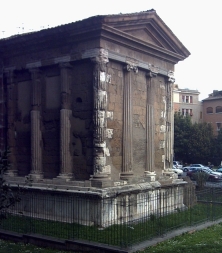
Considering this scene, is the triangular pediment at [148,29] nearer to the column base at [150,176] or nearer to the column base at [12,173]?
the column base at [150,176]

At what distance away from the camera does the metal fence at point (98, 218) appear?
11.1 meters

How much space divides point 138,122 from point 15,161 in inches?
196

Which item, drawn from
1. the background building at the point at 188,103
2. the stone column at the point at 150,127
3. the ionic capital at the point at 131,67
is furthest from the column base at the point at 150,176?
the background building at the point at 188,103

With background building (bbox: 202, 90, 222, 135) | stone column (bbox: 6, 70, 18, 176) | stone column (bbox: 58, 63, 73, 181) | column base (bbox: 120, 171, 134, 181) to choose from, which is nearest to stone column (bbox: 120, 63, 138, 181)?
column base (bbox: 120, 171, 134, 181)

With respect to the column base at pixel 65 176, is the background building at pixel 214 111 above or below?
above

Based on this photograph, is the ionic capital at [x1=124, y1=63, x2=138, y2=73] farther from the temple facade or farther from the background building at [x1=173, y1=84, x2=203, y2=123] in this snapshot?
the background building at [x1=173, y1=84, x2=203, y2=123]

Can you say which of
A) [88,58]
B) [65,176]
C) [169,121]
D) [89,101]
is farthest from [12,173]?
[169,121]

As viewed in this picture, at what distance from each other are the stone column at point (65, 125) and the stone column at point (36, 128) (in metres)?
1.25

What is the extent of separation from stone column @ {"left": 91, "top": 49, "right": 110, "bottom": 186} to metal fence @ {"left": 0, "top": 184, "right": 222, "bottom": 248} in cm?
108

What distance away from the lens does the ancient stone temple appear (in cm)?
1328

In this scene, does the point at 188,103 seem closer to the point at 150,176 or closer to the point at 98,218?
the point at 150,176

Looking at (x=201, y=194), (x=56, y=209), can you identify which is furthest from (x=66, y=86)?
(x=201, y=194)

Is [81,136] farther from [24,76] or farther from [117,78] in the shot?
[24,76]

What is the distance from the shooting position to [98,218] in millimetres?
12383
